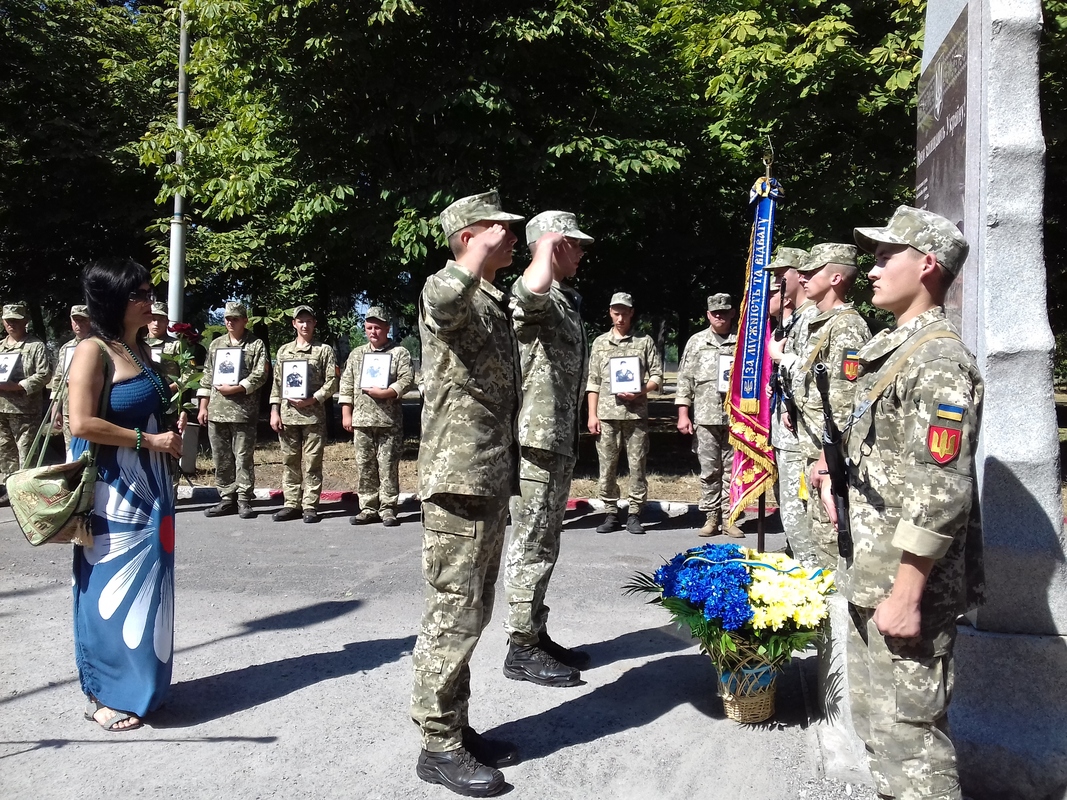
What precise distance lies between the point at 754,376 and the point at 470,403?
334cm

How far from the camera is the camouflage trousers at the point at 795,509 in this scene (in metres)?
5.16

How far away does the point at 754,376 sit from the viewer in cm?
608

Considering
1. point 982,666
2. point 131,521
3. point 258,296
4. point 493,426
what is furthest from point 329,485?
point 982,666

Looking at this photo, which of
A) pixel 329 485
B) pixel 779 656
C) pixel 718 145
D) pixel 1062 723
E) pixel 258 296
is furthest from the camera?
pixel 258 296

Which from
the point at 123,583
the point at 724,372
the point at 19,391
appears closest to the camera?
the point at 123,583

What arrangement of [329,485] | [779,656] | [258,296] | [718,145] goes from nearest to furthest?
[779,656] → [329,485] → [718,145] → [258,296]

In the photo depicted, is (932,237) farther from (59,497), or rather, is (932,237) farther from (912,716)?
(59,497)

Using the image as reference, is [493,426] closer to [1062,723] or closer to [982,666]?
[982,666]

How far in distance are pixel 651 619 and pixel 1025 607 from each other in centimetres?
252

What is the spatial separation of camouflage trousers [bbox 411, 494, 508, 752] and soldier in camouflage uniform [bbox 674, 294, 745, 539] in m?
5.36

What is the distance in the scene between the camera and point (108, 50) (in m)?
16.3

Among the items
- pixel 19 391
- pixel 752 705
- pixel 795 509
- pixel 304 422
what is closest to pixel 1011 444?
pixel 752 705

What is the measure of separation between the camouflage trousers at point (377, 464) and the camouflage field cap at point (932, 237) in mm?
6660

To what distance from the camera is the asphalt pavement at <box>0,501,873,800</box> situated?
336 cm
